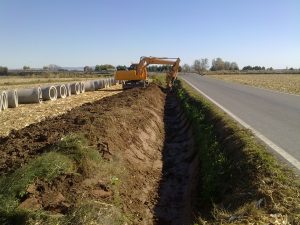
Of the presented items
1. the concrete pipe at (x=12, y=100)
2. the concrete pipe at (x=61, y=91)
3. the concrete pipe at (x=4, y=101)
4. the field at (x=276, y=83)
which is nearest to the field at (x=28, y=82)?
the concrete pipe at (x=61, y=91)

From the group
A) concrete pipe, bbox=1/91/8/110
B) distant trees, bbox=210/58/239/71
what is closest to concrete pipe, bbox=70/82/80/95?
concrete pipe, bbox=1/91/8/110

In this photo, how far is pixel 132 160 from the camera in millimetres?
9094

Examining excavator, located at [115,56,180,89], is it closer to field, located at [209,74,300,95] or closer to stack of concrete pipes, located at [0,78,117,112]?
stack of concrete pipes, located at [0,78,117,112]

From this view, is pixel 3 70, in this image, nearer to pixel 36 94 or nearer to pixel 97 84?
pixel 97 84

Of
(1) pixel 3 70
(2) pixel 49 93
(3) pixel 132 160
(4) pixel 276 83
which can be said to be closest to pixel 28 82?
(2) pixel 49 93

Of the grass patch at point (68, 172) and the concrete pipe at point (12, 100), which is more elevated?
the grass patch at point (68, 172)

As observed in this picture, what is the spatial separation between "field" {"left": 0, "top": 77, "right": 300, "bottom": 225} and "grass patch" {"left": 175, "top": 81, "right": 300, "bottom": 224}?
1 centimetres

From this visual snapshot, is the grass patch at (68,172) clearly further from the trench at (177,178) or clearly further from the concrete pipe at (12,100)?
the concrete pipe at (12,100)

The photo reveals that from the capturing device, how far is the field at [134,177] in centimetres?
527

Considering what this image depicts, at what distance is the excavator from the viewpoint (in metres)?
28.1

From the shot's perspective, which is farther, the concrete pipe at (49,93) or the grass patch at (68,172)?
the concrete pipe at (49,93)

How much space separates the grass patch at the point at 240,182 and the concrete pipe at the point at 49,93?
44.4 feet

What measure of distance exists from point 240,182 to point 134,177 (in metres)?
2.82

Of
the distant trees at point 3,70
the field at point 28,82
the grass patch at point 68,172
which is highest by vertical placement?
the grass patch at point 68,172
